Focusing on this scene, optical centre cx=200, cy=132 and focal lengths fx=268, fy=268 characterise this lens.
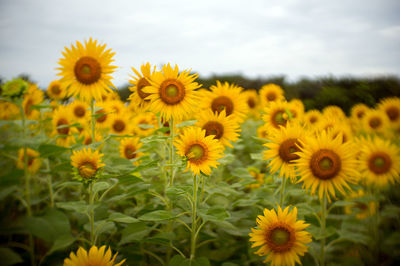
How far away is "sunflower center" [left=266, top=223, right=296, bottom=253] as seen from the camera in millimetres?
1819

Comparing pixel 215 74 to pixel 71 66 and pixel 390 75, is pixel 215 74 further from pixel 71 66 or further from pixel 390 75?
pixel 71 66

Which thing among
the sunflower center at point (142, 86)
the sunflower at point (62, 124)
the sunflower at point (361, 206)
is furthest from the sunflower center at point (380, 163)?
the sunflower at point (62, 124)

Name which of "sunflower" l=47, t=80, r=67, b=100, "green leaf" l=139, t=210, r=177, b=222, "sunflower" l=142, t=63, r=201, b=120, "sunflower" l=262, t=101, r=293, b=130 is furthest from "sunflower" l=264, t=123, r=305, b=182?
"sunflower" l=47, t=80, r=67, b=100

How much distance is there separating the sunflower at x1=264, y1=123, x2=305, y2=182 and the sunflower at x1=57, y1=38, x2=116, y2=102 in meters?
1.50

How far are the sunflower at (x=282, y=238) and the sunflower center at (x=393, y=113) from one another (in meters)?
2.98

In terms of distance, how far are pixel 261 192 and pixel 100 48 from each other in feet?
6.43

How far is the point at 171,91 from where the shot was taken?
87.3 inches

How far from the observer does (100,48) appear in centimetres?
232

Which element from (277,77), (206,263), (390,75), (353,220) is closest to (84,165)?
(206,263)

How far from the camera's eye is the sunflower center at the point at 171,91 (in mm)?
2213

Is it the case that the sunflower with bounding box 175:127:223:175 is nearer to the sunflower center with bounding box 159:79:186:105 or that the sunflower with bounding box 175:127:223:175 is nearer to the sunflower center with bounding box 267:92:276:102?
the sunflower center with bounding box 159:79:186:105

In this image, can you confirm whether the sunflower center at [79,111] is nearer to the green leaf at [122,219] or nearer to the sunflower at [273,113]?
the green leaf at [122,219]

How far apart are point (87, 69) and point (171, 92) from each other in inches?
30.8

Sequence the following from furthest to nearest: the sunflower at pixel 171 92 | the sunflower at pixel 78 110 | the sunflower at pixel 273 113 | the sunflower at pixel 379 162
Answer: the sunflower at pixel 78 110 < the sunflower at pixel 273 113 < the sunflower at pixel 379 162 < the sunflower at pixel 171 92
